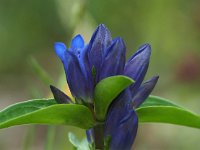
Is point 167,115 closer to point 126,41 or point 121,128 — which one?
point 121,128

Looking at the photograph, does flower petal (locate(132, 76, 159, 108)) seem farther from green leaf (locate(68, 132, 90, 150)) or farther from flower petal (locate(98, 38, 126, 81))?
green leaf (locate(68, 132, 90, 150))

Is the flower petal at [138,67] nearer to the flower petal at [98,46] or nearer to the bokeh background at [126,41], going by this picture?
the flower petal at [98,46]

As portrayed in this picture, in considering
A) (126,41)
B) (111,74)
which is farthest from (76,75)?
(126,41)

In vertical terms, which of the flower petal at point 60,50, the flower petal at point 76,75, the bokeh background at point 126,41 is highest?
the flower petal at point 60,50

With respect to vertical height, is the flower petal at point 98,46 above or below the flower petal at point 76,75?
above

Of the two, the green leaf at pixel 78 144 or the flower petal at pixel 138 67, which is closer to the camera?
the flower petal at pixel 138 67

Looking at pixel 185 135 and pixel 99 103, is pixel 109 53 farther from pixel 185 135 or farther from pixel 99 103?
pixel 185 135

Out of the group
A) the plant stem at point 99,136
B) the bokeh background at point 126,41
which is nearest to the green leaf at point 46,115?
the plant stem at point 99,136
